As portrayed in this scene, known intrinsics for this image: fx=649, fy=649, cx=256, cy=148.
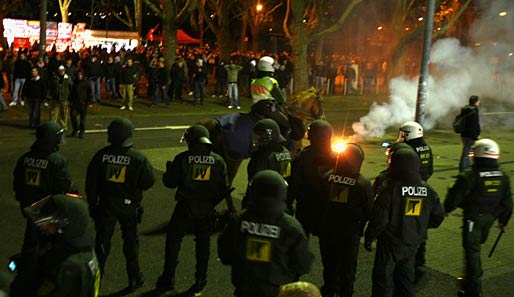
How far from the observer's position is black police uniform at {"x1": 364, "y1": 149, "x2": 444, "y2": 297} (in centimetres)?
608

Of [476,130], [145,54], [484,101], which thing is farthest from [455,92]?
[145,54]

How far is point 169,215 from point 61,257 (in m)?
5.76

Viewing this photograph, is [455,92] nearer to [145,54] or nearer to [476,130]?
[476,130]

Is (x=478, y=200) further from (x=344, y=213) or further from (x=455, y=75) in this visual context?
(x=455, y=75)

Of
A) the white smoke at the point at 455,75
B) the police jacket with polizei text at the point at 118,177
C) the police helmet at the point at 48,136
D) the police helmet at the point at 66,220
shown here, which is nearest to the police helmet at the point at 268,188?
the police helmet at the point at 66,220

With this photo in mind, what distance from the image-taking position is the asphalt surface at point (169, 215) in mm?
7402

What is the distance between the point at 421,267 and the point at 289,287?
468cm

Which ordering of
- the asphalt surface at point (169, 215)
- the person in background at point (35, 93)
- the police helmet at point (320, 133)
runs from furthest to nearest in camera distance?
the person in background at point (35, 93)
the asphalt surface at point (169, 215)
the police helmet at point (320, 133)

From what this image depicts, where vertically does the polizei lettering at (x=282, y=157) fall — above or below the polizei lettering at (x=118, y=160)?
above

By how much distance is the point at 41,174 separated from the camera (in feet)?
21.1

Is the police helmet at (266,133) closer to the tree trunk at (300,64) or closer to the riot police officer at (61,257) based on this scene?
the riot police officer at (61,257)

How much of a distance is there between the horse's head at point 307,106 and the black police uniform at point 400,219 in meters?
4.84

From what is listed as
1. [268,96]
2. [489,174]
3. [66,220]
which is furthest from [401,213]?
[268,96]

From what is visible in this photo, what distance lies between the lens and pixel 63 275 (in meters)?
4.09
